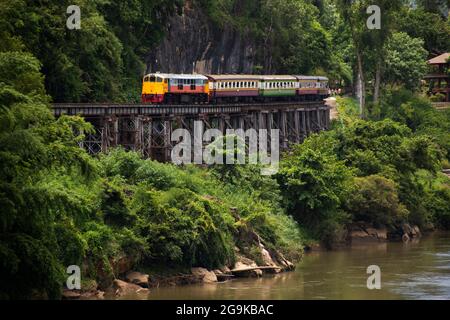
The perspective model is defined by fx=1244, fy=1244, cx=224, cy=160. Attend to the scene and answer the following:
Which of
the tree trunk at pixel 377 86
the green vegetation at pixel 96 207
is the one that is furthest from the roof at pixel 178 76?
the tree trunk at pixel 377 86

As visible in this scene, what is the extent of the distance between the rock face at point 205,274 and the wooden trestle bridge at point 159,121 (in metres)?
10.8

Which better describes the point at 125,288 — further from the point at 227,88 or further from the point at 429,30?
the point at 429,30

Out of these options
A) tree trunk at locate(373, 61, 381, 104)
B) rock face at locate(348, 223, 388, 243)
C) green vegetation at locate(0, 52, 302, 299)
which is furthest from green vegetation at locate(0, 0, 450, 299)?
rock face at locate(348, 223, 388, 243)

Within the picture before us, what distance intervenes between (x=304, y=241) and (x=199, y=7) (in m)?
29.9

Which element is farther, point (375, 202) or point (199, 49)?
point (199, 49)

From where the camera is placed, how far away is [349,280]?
4994cm

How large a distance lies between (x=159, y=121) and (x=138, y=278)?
731 inches

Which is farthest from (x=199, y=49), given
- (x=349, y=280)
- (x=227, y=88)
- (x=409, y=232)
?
(x=349, y=280)

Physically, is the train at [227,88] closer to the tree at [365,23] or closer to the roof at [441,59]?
the tree at [365,23]

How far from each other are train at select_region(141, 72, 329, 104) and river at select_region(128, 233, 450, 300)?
14.0m

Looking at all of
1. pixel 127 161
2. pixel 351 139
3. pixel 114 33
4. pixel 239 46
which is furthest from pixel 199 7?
pixel 127 161

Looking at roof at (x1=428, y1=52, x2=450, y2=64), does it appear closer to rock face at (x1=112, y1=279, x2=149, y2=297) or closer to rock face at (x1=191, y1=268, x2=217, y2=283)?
rock face at (x1=191, y1=268, x2=217, y2=283)

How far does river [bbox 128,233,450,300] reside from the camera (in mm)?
45250

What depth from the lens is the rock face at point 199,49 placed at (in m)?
81.9
